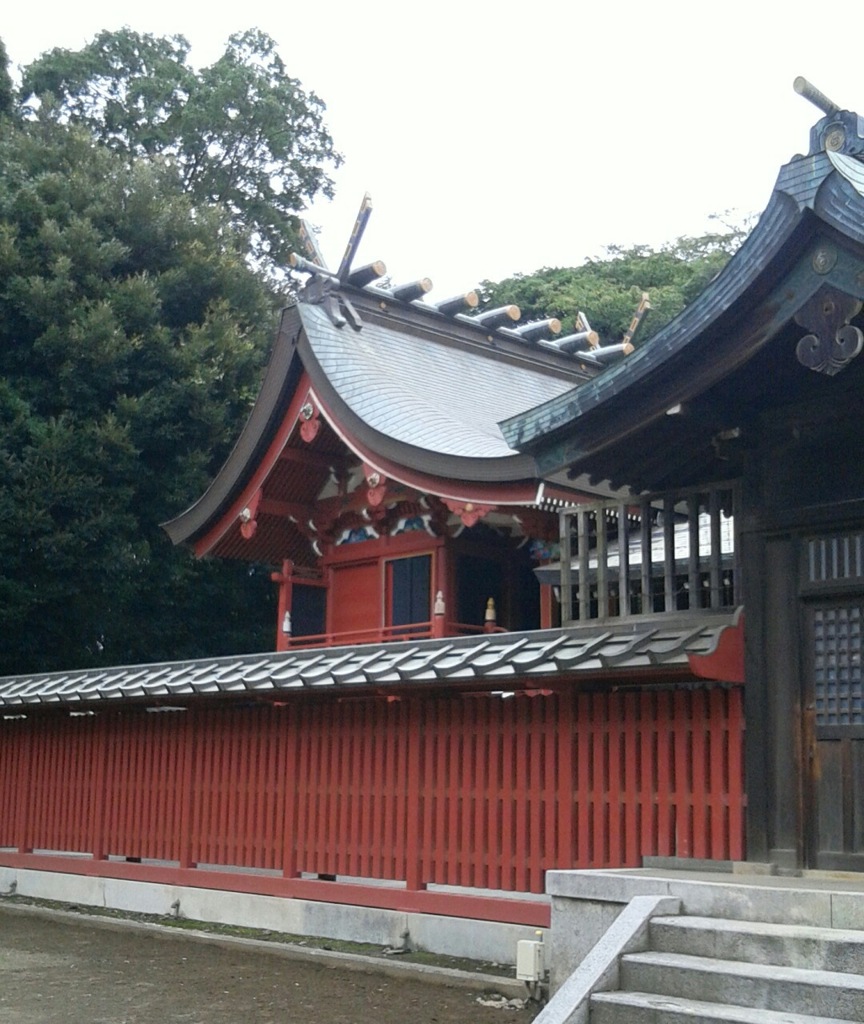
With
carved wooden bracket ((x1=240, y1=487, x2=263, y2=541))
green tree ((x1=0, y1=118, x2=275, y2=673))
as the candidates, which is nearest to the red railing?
carved wooden bracket ((x1=240, y1=487, x2=263, y2=541))

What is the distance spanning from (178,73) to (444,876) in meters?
33.3

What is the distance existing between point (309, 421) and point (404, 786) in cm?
Result: 660

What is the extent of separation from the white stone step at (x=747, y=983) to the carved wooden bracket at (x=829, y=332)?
11.8 feet

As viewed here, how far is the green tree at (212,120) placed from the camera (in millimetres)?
38188

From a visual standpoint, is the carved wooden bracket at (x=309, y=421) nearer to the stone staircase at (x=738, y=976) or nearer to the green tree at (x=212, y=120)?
the stone staircase at (x=738, y=976)

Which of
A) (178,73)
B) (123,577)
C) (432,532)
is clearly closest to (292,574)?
(432,532)

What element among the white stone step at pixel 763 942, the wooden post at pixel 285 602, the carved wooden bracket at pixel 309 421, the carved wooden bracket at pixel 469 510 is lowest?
the white stone step at pixel 763 942

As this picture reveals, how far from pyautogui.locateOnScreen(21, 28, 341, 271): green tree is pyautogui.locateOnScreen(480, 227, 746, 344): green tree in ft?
26.4

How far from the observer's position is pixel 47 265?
1018 inches

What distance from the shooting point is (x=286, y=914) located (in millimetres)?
12883

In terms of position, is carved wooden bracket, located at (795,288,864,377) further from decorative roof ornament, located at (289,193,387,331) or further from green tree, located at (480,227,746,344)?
green tree, located at (480,227,746,344)

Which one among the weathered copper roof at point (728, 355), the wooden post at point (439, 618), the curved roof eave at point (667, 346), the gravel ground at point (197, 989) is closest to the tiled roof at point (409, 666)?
the weathered copper roof at point (728, 355)

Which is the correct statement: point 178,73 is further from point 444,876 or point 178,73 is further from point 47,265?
point 444,876

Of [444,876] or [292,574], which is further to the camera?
[292,574]
